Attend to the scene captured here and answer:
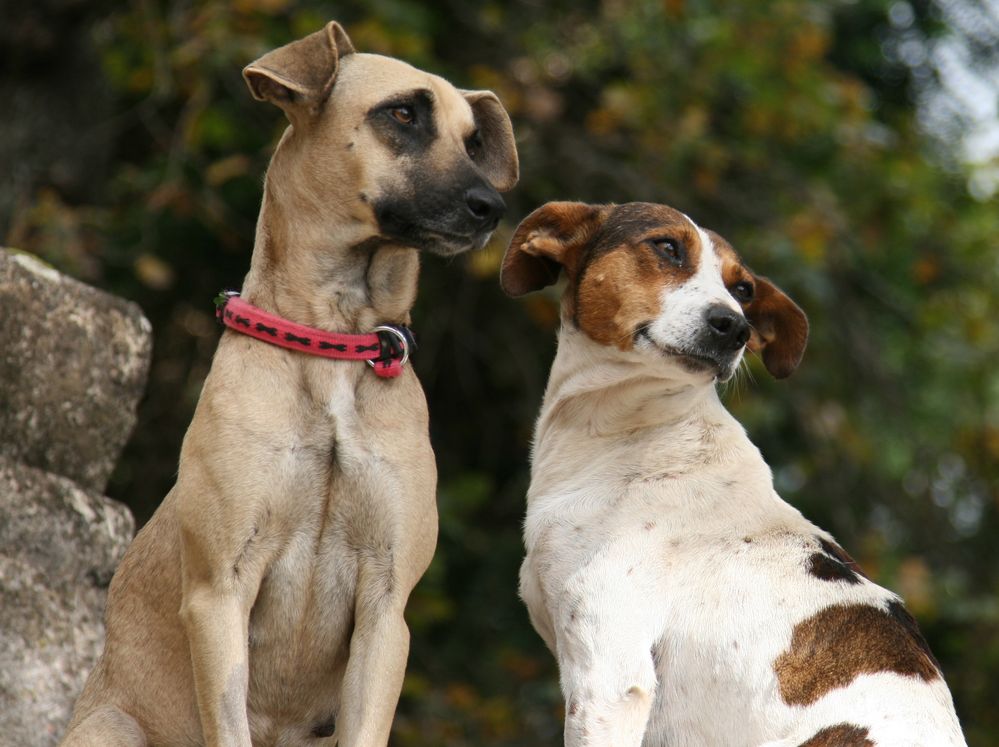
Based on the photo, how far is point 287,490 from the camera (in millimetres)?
4203

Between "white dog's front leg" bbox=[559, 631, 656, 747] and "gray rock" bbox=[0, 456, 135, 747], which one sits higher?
"white dog's front leg" bbox=[559, 631, 656, 747]

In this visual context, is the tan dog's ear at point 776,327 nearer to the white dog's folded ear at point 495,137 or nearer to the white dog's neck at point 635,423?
the white dog's neck at point 635,423

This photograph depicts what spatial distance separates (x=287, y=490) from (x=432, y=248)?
88 centimetres

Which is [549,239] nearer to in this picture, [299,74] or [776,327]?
[776,327]

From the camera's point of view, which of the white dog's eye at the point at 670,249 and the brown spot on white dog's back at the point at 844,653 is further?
the white dog's eye at the point at 670,249

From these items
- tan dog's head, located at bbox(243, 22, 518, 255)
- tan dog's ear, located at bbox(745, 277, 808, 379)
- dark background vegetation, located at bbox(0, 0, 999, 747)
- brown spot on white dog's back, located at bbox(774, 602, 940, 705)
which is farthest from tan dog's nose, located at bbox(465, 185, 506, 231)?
dark background vegetation, located at bbox(0, 0, 999, 747)

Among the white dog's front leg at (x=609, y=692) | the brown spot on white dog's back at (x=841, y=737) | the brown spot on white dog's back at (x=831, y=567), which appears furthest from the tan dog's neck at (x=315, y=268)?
the brown spot on white dog's back at (x=841, y=737)

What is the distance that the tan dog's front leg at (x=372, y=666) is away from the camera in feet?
13.8

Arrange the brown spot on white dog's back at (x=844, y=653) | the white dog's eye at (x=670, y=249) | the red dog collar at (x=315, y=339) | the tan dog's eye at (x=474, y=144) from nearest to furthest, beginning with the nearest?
1. the brown spot on white dog's back at (x=844, y=653)
2. the red dog collar at (x=315, y=339)
3. the white dog's eye at (x=670, y=249)
4. the tan dog's eye at (x=474, y=144)

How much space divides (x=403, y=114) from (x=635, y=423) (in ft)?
4.01

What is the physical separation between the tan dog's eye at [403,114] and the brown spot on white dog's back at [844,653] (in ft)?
6.40

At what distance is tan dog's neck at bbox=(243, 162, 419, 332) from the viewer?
452 centimetres

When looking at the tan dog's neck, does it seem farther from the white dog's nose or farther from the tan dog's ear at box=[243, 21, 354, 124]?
the white dog's nose

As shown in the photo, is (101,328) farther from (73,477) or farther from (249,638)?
(249,638)
